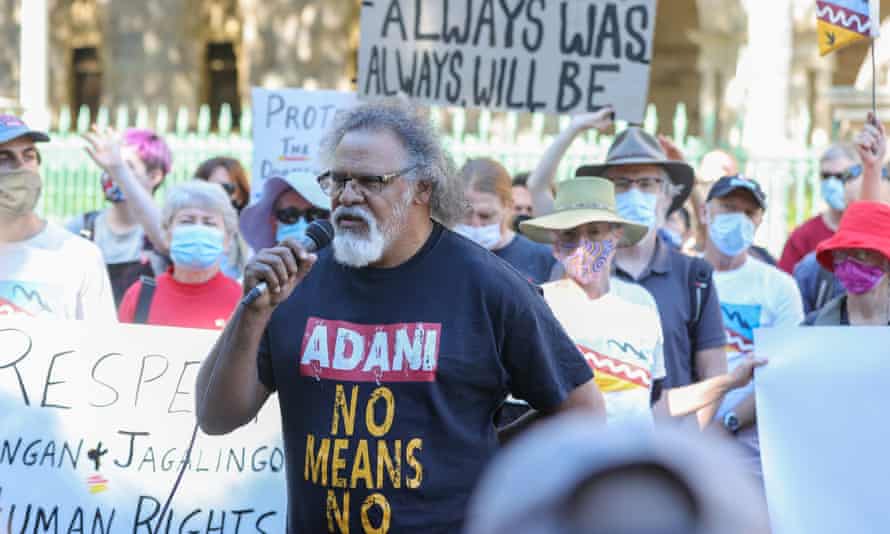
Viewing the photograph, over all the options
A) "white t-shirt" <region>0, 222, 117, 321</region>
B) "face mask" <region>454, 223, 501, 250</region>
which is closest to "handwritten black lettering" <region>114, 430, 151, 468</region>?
"white t-shirt" <region>0, 222, 117, 321</region>

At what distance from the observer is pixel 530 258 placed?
18.6 feet

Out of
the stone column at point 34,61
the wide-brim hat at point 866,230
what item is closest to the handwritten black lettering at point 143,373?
the wide-brim hat at point 866,230

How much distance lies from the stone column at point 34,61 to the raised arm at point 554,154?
415 inches

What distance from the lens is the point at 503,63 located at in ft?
22.2

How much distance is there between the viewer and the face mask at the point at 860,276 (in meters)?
4.58

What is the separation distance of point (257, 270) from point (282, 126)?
475 centimetres

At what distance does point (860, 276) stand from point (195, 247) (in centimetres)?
236

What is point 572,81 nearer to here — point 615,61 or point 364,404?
point 615,61

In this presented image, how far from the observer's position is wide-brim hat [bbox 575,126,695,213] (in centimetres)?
560

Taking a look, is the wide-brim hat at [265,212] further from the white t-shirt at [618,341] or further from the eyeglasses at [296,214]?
the white t-shirt at [618,341]

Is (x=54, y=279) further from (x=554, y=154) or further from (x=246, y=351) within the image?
(x=554, y=154)

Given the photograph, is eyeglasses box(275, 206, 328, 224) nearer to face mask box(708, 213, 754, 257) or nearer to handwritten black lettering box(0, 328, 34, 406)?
handwritten black lettering box(0, 328, 34, 406)

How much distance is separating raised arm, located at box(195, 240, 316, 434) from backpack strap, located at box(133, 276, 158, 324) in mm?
2068

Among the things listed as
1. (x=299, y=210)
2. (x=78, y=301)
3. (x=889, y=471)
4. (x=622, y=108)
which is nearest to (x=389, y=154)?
(x=889, y=471)
